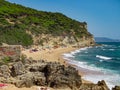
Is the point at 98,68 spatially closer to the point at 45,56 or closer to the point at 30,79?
the point at 45,56

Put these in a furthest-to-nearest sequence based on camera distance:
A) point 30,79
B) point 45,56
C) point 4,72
Result: point 45,56, point 4,72, point 30,79

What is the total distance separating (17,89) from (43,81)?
299 cm

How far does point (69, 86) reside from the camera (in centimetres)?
2798

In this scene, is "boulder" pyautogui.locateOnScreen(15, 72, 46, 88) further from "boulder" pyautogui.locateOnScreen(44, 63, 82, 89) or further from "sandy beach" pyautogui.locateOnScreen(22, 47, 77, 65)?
"sandy beach" pyautogui.locateOnScreen(22, 47, 77, 65)

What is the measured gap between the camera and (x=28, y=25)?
10012 centimetres

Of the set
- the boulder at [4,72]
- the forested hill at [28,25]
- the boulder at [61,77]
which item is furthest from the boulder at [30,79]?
the forested hill at [28,25]

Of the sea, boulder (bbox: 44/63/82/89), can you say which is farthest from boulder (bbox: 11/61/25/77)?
the sea

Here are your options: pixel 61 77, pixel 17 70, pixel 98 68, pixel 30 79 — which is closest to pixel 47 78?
pixel 61 77

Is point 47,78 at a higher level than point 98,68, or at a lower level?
higher

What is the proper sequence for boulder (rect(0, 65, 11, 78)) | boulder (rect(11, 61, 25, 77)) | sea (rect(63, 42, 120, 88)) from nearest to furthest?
boulder (rect(0, 65, 11, 78))
boulder (rect(11, 61, 25, 77))
sea (rect(63, 42, 120, 88))

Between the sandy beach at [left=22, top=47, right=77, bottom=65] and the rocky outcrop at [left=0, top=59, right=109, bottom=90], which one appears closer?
the rocky outcrop at [left=0, top=59, right=109, bottom=90]

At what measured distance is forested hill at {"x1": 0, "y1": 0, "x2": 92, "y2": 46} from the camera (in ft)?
282

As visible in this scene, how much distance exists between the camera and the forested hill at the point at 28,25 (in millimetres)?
86062

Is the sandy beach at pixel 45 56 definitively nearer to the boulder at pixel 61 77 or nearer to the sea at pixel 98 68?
the sea at pixel 98 68
